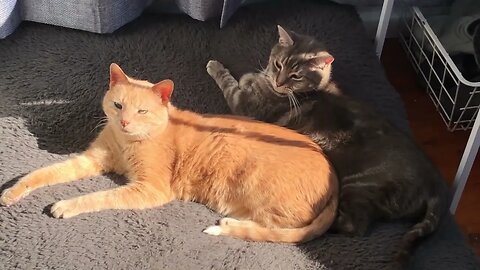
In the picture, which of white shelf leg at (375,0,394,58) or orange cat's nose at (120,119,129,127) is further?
white shelf leg at (375,0,394,58)

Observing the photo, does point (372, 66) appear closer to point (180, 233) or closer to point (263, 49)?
point (263, 49)

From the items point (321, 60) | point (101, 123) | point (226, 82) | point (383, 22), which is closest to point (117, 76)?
point (101, 123)

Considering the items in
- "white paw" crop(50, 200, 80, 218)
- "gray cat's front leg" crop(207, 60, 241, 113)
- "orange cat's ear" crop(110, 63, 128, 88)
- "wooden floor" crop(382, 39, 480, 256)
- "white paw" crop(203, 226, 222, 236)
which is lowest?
"wooden floor" crop(382, 39, 480, 256)

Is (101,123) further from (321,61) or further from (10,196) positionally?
(321,61)

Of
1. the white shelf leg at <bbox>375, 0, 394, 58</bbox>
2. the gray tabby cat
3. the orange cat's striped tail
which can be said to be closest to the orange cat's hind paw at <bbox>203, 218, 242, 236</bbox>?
the orange cat's striped tail

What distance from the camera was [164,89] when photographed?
153 cm

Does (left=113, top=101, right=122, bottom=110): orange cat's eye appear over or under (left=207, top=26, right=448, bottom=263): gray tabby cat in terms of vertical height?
over

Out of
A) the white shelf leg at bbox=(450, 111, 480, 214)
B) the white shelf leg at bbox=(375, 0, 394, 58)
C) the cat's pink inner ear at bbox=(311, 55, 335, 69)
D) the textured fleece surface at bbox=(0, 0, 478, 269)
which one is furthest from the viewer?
the white shelf leg at bbox=(375, 0, 394, 58)

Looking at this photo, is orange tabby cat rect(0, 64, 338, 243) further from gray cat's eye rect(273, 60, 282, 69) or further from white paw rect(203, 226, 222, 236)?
gray cat's eye rect(273, 60, 282, 69)

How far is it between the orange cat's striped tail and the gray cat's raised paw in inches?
21.8

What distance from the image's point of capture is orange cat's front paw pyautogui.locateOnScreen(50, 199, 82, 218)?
1483mm

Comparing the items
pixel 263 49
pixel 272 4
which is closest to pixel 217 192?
pixel 263 49

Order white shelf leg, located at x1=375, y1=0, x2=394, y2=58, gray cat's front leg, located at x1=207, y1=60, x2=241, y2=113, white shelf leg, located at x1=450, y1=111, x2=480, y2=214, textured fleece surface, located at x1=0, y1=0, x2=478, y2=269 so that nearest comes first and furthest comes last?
textured fleece surface, located at x1=0, y1=0, x2=478, y2=269 → white shelf leg, located at x1=450, y1=111, x2=480, y2=214 → gray cat's front leg, located at x1=207, y1=60, x2=241, y2=113 → white shelf leg, located at x1=375, y1=0, x2=394, y2=58

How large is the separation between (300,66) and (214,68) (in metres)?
0.29
